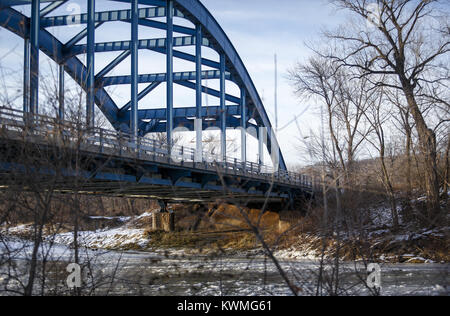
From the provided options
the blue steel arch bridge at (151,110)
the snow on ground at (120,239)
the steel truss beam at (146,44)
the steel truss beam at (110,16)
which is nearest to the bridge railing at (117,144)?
the blue steel arch bridge at (151,110)

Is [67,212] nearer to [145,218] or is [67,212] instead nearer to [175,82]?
[145,218]

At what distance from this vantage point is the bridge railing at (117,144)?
21.4 feet

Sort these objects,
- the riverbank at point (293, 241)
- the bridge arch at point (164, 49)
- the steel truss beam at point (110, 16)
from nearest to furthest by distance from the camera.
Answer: the riverbank at point (293, 241)
the bridge arch at point (164, 49)
the steel truss beam at point (110, 16)

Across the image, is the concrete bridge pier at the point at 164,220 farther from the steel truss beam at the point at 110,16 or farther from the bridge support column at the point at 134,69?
the steel truss beam at the point at 110,16

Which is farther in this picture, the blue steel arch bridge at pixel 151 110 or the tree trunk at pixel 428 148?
the tree trunk at pixel 428 148

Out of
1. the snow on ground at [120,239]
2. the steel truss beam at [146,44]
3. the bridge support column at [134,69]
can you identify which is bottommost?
the snow on ground at [120,239]

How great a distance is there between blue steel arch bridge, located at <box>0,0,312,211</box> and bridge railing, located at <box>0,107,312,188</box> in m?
0.05

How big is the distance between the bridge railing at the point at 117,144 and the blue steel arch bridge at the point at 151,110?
5 cm

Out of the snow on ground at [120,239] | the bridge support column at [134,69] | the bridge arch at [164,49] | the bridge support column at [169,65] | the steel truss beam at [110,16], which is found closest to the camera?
the bridge support column at [134,69]

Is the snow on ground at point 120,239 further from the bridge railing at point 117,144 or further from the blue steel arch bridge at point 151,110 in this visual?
the bridge railing at point 117,144

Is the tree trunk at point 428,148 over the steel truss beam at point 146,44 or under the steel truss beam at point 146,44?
under

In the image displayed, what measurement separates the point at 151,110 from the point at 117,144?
3271cm

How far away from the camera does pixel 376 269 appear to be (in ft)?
21.3
